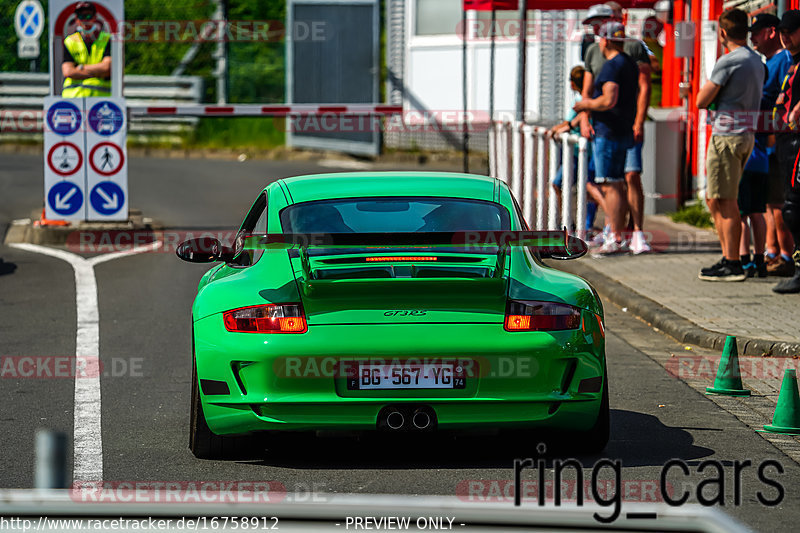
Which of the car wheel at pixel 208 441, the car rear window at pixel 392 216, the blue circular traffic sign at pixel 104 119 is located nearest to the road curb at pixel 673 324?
the car rear window at pixel 392 216

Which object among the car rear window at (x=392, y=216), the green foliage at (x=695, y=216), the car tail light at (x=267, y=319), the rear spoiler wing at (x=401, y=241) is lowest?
the green foliage at (x=695, y=216)

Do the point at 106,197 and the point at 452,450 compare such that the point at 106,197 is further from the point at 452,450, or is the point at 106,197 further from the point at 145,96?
the point at 145,96

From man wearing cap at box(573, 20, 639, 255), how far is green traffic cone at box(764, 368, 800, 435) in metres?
7.26

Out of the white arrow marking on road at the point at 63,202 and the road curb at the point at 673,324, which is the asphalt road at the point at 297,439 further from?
the white arrow marking on road at the point at 63,202

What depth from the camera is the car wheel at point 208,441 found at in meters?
6.23

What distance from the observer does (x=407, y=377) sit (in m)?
5.95

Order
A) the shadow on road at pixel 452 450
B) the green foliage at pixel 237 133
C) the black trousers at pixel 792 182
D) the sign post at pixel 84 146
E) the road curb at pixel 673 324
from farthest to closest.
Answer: the green foliage at pixel 237 133 < the sign post at pixel 84 146 < the black trousers at pixel 792 182 < the road curb at pixel 673 324 < the shadow on road at pixel 452 450

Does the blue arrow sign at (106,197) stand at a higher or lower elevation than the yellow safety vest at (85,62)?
lower

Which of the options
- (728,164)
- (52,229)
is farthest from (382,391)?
(52,229)

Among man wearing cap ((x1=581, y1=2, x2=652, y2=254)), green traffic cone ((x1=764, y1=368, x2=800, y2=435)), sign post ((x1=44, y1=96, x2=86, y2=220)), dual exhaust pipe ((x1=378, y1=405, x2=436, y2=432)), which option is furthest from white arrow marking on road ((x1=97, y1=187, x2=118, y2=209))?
dual exhaust pipe ((x1=378, y1=405, x2=436, y2=432))

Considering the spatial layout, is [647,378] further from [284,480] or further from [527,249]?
[284,480]

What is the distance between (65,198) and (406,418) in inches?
414

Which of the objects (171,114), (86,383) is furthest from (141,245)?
(86,383)

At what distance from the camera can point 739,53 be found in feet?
39.7
